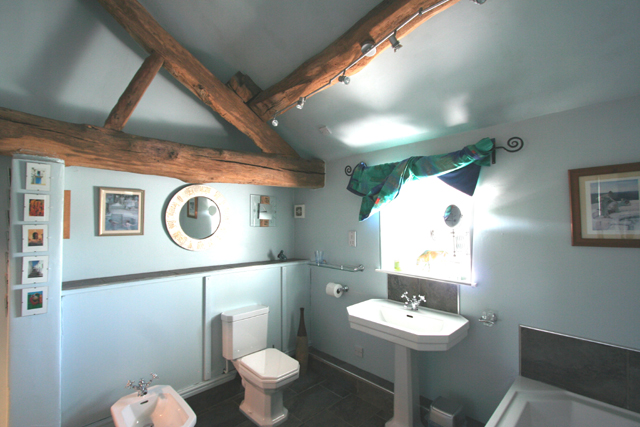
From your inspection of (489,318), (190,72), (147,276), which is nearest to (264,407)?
(147,276)

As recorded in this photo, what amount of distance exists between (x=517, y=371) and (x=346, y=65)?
90.6 inches

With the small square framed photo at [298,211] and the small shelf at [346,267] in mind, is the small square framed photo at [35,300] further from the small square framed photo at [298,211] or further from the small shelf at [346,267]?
the small square framed photo at [298,211]

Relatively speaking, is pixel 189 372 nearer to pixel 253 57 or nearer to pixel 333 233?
pixel 333 233

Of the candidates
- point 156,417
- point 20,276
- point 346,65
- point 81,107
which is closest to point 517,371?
point 346,65

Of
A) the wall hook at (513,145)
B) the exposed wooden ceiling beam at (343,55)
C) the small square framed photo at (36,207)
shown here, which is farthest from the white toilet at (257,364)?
the wall hook at (513,145)

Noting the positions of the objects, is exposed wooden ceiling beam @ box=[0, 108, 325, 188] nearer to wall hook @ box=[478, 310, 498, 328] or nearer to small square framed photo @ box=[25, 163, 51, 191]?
small square framed photo @ box=[25, 163, 51, 191]

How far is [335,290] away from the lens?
9.73 feet

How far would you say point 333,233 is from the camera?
322 cm

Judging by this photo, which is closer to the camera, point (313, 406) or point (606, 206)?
point (606, 206)

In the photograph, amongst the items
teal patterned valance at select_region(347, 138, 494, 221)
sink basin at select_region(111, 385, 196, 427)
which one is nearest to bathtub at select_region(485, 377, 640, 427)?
teal patterned valance at select_region(347, 138, 494, 221)

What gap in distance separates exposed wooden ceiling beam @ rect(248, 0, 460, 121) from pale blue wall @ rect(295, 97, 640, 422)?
962 millimetres

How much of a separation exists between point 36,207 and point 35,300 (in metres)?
0.56

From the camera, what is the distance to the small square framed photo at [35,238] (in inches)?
69.8

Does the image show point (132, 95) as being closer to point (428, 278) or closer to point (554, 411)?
point (428, 278)
